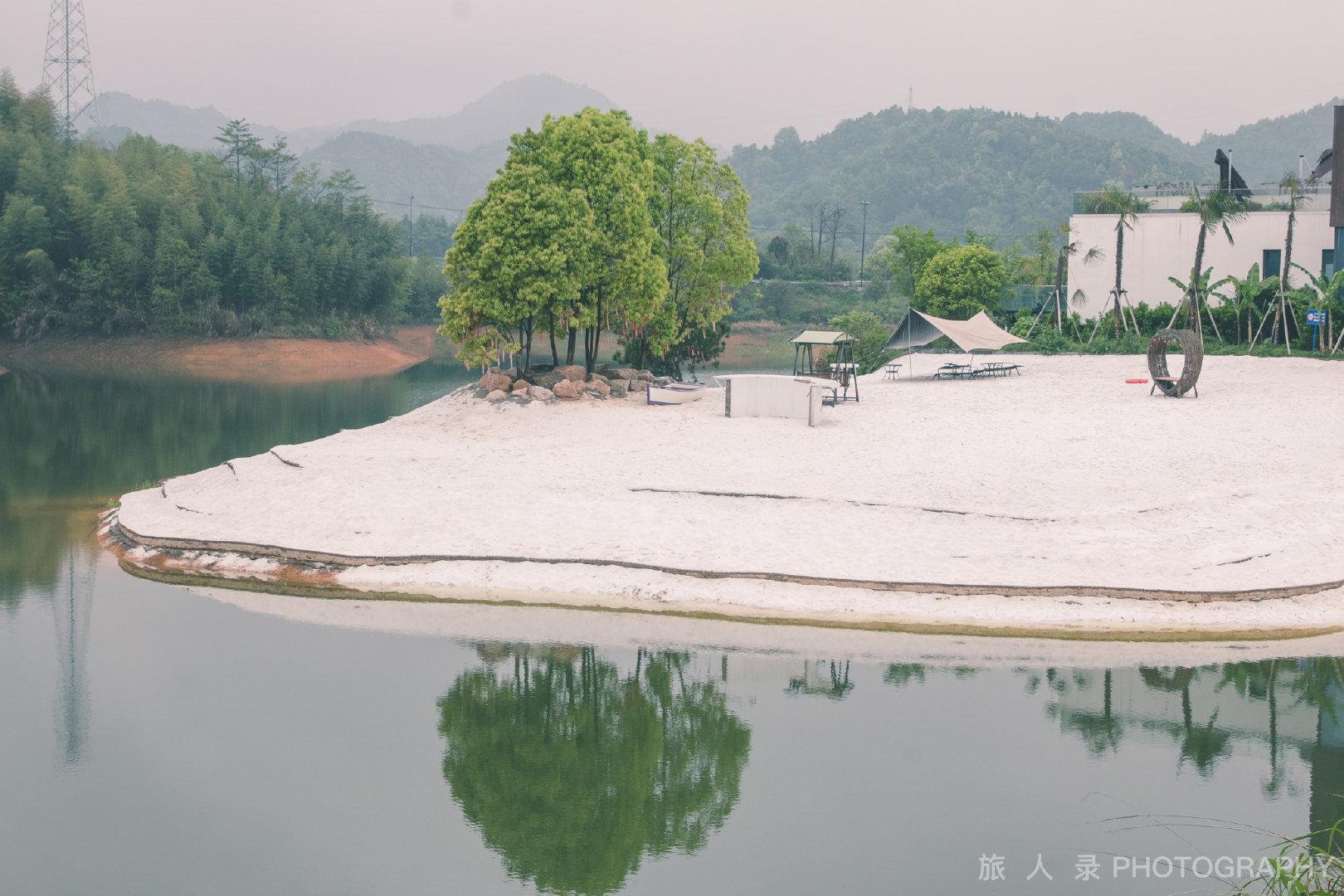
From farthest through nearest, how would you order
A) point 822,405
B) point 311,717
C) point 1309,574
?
1. point 822,405
2. point 1309,574
3. point 311,717

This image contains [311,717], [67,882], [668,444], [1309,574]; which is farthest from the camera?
[668,444]

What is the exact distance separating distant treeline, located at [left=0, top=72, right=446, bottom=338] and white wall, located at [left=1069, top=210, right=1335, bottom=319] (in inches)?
2131

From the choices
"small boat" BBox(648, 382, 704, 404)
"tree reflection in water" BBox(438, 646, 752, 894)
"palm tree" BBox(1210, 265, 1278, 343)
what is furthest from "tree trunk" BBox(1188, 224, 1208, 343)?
"tree reflection in water" BBox(438, 646, 752, 894)

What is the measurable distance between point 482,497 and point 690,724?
11195 mm

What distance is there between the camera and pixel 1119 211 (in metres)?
53.2

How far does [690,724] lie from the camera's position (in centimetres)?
1939

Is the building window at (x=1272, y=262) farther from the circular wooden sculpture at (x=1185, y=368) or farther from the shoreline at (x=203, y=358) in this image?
the shoreline at (x=203, y=358)

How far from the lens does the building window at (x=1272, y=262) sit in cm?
5425

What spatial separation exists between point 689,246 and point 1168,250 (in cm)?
2308

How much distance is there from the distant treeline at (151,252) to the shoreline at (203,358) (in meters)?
1.31

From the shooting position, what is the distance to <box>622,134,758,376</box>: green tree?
46656 mm

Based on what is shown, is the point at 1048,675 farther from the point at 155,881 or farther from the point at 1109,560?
the point at 155,881

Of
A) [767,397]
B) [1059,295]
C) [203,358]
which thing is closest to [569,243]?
[767,397]

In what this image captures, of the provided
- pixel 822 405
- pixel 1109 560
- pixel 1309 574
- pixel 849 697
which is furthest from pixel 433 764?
pixel 822 405
